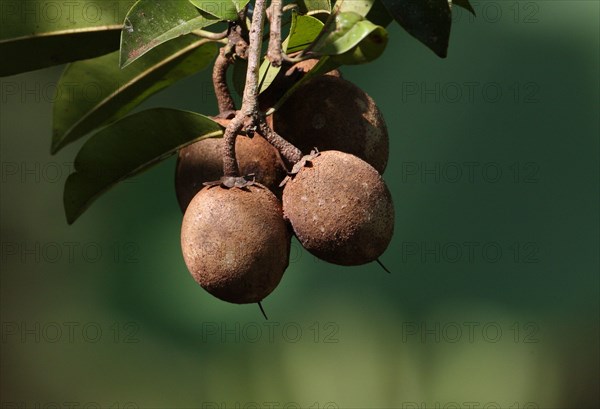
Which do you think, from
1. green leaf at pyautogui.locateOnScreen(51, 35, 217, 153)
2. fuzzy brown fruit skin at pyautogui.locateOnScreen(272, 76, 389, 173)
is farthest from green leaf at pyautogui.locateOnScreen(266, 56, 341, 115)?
green leaf at pyautogui.locateOnScreen(51, 35, 217, 153)

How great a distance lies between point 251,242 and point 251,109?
14cm

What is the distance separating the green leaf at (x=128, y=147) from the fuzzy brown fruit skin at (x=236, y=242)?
0.37 ft

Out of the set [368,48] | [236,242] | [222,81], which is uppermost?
[368,48]

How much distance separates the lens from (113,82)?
1288 mm

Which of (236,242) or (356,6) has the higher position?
(356,6)

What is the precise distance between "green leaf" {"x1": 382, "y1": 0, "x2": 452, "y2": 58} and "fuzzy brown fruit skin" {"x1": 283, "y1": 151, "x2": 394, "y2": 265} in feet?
0.53

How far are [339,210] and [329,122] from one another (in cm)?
14

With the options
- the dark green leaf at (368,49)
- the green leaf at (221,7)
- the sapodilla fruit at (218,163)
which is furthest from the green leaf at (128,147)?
the dark green leaf at (368,49)

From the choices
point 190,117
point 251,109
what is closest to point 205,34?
point 190,117

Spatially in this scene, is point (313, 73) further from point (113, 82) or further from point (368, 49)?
point (113, 82)

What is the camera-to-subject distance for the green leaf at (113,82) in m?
1.27

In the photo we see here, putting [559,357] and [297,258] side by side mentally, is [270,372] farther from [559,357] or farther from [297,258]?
[559,357]

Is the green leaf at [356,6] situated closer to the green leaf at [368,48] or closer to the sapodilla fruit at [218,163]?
the green leaf at [368,48]

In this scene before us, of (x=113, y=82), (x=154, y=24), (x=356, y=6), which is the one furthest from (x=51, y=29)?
(x=356, y=6)
